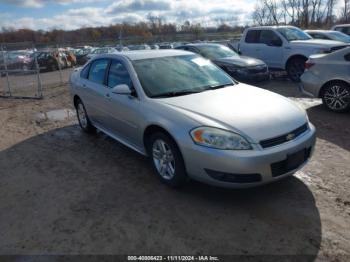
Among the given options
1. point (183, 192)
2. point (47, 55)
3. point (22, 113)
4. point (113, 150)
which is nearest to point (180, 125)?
point (183, 192)

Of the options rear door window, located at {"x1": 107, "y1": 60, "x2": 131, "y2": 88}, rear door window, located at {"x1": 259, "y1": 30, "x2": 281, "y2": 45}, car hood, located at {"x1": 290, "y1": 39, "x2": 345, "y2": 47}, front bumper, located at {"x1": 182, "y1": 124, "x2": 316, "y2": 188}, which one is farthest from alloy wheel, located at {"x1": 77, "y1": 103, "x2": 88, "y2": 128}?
rear door window, located at {"x1": 259, "y1": 30, "x2": 281, "y2": 45}

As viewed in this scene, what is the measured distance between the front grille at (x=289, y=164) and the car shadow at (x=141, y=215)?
393mm

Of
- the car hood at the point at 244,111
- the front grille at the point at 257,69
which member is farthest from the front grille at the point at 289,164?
the front grille at the point at 257,69

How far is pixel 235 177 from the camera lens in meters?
3.40

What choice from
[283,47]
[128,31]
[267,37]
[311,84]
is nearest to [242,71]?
[283,47]

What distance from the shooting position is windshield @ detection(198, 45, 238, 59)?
10.9m

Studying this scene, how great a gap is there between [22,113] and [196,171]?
6.81m

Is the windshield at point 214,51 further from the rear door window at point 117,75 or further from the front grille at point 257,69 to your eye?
the rear door window at point 117,75

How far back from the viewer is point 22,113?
8.88 meters

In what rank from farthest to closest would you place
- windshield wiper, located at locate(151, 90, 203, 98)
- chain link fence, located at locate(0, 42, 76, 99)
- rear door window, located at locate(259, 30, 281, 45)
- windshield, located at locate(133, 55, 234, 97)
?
chain link fence, located at locate(0, 42, 76, 99) → rear door window, located at locate(259, 30, 281, 45) → windshield, located at locate(133, 55, 234, 97) → windshield wiper, located at locate(151, 90, 203, 98)

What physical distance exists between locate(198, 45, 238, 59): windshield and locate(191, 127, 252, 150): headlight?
7.73 meters

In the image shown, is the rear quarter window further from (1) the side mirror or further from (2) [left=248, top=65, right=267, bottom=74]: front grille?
(2) [left=248, top=65, right=267, bottom=74]: front grille

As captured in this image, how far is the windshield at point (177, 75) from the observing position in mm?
4375

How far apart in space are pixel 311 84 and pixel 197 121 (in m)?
4.60
